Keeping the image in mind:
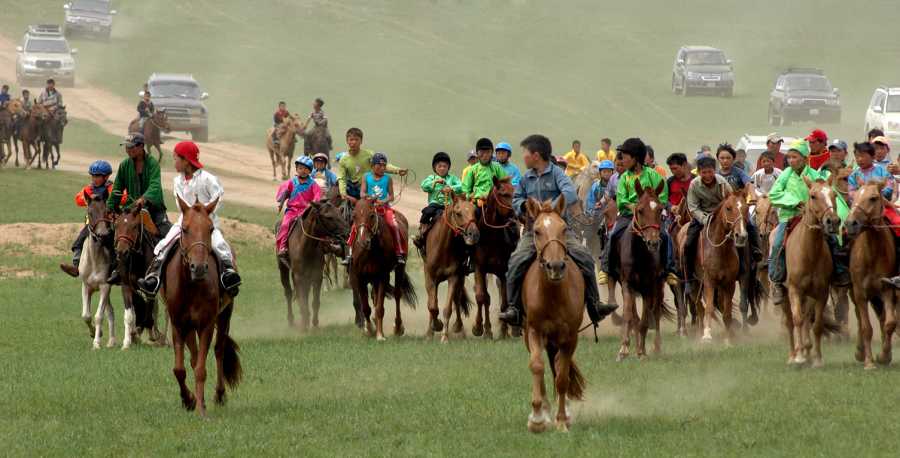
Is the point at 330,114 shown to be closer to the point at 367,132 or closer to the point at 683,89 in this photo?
the point at 367,132

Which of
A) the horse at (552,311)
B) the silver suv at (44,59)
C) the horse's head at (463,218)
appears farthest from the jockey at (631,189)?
the silver suv at (44,59)

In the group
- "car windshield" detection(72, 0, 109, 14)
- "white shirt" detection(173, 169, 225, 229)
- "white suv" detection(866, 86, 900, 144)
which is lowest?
"white shirt" detection(173, 169, 225, 229)

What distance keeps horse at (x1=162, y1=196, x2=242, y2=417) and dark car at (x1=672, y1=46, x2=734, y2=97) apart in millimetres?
54112

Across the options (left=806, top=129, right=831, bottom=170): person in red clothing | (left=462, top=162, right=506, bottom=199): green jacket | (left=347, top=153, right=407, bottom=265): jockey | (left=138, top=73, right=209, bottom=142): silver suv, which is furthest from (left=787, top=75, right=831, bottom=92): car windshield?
(left=806, top=129, right=831, bottom=170): person in red clothing

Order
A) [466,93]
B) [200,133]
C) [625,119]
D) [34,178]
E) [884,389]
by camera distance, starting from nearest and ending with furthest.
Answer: [884,389] < [34,178] < [200,133] < [625,119] < [466,93]

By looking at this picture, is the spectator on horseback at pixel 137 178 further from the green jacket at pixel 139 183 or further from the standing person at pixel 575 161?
the standing person at pixel 575 161

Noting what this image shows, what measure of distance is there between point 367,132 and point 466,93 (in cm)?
1028

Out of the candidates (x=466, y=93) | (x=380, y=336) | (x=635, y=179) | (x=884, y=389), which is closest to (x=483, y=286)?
(x=380, y=336)

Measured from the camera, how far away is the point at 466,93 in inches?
2630

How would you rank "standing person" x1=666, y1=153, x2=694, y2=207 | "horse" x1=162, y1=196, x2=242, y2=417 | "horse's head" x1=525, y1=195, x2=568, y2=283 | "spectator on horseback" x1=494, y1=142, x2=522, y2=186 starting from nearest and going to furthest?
"horse's head" x1=525, y1=195, x2=568, y2=283 < "horse" x1=162, y1=196, x2=242, y2=417 < "standing person" x1=666, y1=153, x2=694, y2=207 < "spectator on horseback" x1=494, y1=142, x2=522, y2=186

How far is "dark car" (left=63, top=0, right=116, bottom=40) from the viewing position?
7588 centimetres

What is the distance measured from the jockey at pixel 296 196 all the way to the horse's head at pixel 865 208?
8.92 meters

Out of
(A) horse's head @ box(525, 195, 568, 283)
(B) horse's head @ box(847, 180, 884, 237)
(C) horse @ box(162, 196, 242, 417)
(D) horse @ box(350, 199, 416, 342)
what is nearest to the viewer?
(A) horse's head @ box(525, 195, 568, 283)

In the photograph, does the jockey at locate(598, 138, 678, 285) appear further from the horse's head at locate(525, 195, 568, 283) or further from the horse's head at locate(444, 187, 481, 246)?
the horse's head at locate(525, 195, 568, 283)
